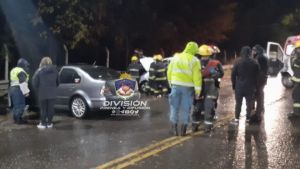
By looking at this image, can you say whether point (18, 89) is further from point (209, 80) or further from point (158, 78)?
point (158, 78)

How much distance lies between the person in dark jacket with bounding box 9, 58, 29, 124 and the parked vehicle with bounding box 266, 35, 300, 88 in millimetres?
11191

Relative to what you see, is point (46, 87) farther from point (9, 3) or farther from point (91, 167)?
point (9, 3)

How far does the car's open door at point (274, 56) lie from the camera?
23.6 meters

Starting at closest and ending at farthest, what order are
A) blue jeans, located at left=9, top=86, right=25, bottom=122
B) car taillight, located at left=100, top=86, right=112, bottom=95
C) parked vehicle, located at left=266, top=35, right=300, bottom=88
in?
blue jeans, located at left=9, top=86, right=25, bottom=122
car taillight, located at left=100, top=86, right=112, bottom=95
parked vehicle, located at left=266, top=35, right=300, bottom=88

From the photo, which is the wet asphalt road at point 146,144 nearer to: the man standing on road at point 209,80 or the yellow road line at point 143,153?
the yellow road line at point 143,153

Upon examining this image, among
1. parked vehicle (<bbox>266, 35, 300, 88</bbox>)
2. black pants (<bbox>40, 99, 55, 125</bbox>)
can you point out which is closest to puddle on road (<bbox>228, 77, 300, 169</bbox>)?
black pants (<bbox>40, 99, 55, 125</bbox>)

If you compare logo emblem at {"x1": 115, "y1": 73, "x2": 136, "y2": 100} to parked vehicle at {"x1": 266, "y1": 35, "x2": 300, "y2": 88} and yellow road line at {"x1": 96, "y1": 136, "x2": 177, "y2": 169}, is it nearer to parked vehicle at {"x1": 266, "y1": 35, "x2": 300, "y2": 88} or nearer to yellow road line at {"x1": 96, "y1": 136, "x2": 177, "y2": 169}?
yellow road line at {"x1": 96, "y1": 136, "x2": 177, "y2": 169}

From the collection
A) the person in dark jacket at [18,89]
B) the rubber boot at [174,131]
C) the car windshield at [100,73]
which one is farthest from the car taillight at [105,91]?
the rubber boot at [174,131]

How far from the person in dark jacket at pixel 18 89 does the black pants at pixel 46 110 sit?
0.90m

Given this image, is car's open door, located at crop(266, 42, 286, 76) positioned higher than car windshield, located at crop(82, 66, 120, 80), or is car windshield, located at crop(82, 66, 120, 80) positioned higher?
car's open door, located at crop(266, 42, 286, 76)

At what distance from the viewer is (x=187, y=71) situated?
9.77 m

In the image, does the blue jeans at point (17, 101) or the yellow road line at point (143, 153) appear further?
the blue jeans at point (17, 101)

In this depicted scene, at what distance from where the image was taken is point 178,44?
32.2 m

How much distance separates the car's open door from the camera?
23.6 m
